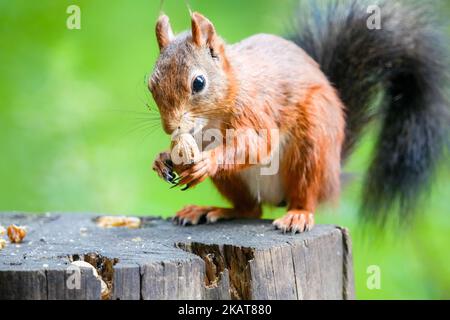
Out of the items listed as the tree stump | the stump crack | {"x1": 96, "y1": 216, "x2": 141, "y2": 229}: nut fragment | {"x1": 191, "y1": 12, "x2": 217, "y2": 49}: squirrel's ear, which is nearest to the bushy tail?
the tree stump

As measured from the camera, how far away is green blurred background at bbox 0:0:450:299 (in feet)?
10.8

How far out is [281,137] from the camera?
247 centimetres

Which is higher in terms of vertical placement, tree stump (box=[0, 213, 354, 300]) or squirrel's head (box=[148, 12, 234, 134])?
squirrel's head (box=[148, 12, 234, 134])

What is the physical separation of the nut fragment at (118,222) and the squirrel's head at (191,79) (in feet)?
1.47

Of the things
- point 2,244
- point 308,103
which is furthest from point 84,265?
point 308,103

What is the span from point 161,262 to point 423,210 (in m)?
1.31

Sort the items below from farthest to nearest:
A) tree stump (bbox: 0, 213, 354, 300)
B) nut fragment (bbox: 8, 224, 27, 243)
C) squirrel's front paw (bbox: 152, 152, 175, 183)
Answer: squirrel's front paw (bbox: 152, 152, 175, 183) < nut fragment (bbox: 8, 224, 27, 243) < tree stump (bbox: 0, 213, 354, 300)

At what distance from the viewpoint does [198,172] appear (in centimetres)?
218

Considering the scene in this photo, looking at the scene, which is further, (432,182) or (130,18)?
(130,18)

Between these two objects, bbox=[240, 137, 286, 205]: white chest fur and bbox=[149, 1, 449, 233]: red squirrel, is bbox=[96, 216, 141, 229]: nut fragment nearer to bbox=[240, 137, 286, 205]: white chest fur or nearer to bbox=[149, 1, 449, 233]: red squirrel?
bbox=[149, 1, 449, 233]: red squirrel

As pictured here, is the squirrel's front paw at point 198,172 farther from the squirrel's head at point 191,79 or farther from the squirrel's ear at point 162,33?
the squirrel's ear at point 162,33

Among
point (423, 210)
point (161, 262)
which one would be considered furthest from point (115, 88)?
point (161, 262)

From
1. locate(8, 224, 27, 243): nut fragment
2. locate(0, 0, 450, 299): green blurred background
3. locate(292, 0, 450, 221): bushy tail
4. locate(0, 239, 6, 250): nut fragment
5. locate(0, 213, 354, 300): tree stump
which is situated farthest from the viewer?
locate(0, 0, 450, 299): green blurred background
